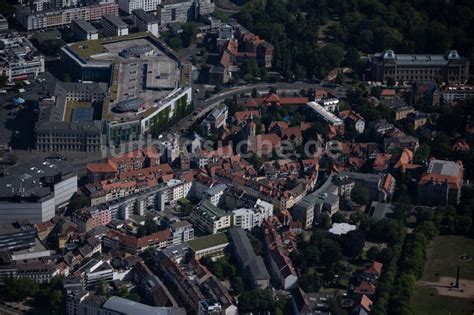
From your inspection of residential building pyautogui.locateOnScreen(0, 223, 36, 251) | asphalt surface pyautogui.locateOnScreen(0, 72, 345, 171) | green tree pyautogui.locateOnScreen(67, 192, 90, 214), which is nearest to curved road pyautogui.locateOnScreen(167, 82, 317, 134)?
asphalt surface pyautogui.locateOnScreen(0, 72, 345, 171)

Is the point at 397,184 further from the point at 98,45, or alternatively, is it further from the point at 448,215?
the point at 98,45

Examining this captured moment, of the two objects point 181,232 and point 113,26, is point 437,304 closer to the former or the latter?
point 181,232

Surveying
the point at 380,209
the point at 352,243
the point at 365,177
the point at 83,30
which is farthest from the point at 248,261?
the point at 83,30

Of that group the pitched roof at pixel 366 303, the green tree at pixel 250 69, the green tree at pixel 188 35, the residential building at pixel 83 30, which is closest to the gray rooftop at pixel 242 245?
the pitched roof at pixel 366 303

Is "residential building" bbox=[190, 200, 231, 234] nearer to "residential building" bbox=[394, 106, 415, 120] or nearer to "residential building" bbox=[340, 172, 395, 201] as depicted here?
"residential building" bbox=[340, 172, 395, 201]

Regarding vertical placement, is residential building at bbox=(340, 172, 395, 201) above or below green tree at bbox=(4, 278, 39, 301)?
above

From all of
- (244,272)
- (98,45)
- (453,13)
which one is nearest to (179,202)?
(244,272)

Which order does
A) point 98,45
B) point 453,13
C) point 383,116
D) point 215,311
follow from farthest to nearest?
point 453,13, point 98,45, point 383,116, point 215,311
